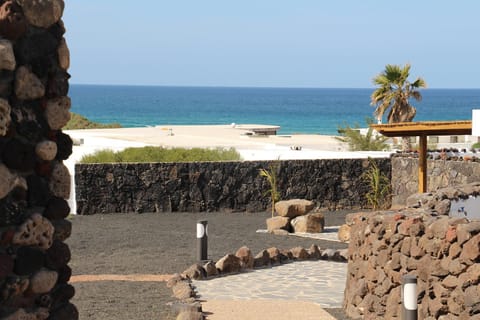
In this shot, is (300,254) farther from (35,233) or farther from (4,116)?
(4,116)

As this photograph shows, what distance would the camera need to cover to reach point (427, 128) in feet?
53.4

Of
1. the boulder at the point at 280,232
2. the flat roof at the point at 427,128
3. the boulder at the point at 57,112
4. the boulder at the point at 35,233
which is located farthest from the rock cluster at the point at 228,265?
the boulder at the point at 57,112

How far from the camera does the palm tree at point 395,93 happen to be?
121ft

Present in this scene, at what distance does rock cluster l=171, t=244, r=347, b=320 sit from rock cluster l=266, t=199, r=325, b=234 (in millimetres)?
3334

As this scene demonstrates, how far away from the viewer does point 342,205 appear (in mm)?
23656

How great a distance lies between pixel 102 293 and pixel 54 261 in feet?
22.7

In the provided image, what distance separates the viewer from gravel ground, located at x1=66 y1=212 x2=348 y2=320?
11.8 meters

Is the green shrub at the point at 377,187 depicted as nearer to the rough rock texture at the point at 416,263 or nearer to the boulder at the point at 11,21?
the rough rock texture at the point at 416,263

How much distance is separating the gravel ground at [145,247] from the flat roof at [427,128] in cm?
245

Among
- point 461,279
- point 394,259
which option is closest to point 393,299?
point 394,259

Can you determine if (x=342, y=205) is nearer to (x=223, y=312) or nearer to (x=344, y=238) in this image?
(x=344, y=238)

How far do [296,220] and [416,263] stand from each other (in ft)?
33.4

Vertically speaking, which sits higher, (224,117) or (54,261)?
(224,117)

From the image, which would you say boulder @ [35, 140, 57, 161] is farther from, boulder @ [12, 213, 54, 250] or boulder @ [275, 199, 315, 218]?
boulder @ [275, 199, 315, 218]
